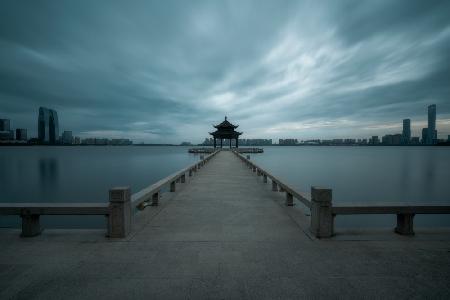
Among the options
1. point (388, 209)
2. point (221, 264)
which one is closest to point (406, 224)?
point (388, 209)

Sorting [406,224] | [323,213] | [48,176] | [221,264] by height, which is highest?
[323,213]

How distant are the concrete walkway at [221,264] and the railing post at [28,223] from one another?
17 cm

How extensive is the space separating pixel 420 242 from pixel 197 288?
4.17 metres

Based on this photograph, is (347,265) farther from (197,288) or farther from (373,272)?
(197,288)

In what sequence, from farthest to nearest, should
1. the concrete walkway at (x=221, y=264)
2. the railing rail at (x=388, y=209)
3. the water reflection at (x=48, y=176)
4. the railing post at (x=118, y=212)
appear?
the water reflection at (x=48, y=176) → the railing rail at (x=388, y=209) → the railing post at (x=118, y=212) → the concrete walkway at (x=221, y=264)

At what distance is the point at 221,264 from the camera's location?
3.48m

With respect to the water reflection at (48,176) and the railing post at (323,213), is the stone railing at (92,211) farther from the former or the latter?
the water reflection at (48,176)

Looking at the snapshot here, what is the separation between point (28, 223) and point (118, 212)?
180 centimetres

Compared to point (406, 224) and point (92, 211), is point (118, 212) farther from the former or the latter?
point (406, 224)

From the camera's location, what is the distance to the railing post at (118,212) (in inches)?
169

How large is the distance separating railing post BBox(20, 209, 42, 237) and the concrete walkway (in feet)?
→ 0.57

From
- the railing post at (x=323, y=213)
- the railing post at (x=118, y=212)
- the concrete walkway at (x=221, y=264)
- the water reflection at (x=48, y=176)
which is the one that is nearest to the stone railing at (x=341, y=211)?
the railing post at (x=323, y=213)

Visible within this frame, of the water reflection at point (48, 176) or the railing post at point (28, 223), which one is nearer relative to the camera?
the railing post at point (28, 223)

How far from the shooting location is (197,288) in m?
2.94
